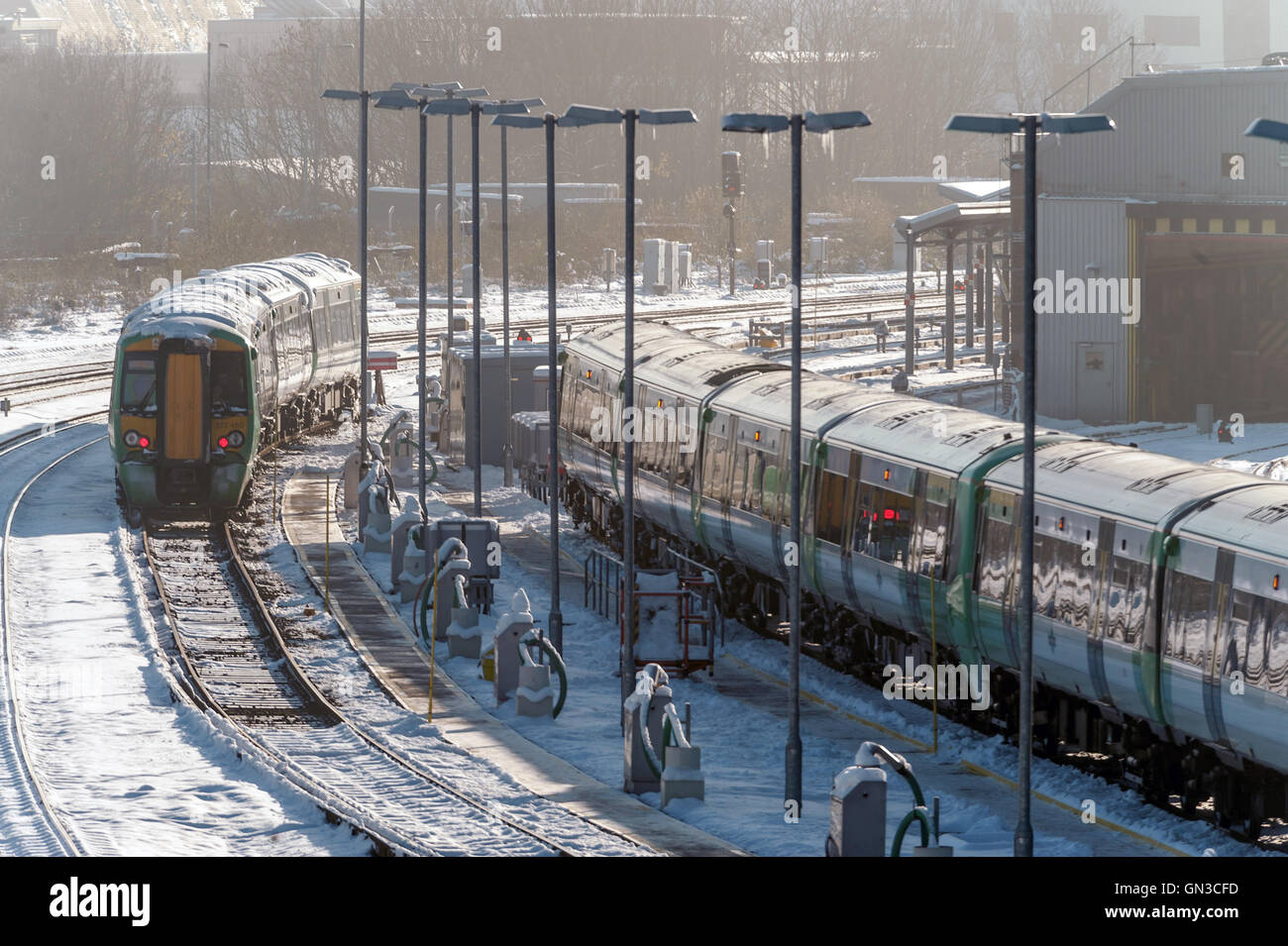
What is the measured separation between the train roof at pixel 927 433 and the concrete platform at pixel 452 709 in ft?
20.6

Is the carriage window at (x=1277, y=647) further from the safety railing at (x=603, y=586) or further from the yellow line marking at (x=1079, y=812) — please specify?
the safety railing at (x=603, y=586)

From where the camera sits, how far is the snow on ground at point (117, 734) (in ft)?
65.2

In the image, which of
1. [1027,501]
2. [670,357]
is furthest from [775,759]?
[670,357]

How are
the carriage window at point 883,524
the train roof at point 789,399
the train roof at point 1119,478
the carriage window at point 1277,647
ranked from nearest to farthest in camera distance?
the carriage window at point 1277,647, the train roof at point 1119,478, the carriage window at point 883,524, the train roof at point 789,399

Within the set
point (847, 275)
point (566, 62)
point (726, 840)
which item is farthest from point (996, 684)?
point (566, 62)

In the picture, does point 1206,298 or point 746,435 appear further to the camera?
point 1206,298

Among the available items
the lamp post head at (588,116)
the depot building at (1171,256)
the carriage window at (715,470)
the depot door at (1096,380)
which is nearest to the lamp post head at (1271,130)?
the lamp post head at (588,116)

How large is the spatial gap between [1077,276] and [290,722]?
30.8 meters

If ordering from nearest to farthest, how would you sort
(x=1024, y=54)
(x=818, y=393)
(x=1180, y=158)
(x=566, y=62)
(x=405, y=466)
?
(x=818, y=393) → (x=405, y=466) → (x=1180, y=158) → (x=566, y=62) → (x=1024, y=54)

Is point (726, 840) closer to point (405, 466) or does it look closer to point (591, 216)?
point (405, 466)

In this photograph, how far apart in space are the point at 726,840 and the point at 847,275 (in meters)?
81.9

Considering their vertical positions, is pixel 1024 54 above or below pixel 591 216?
above

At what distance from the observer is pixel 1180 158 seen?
50.1m

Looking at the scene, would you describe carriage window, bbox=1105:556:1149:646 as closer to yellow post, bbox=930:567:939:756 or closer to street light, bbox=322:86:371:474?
yellow post, bbox=930:567:939:756
